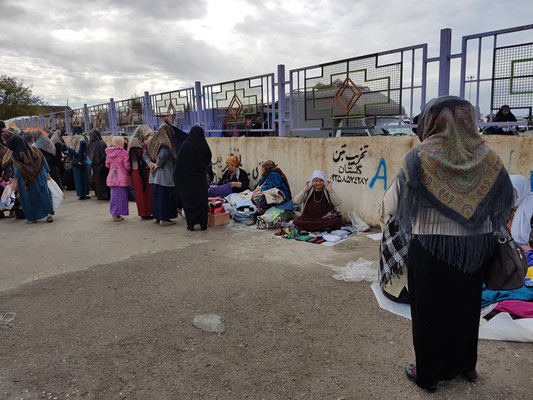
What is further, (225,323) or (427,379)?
(225,323)

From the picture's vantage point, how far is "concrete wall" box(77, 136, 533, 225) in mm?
4086

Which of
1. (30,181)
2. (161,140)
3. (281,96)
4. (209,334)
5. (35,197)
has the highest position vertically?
(281,96)

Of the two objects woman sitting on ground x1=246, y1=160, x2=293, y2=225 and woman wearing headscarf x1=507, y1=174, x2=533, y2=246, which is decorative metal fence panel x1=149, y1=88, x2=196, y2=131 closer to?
woman sitting on ground x1=246, y1=160, x2=293, y2=225

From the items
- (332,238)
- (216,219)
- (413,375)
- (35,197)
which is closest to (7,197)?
(35,197)

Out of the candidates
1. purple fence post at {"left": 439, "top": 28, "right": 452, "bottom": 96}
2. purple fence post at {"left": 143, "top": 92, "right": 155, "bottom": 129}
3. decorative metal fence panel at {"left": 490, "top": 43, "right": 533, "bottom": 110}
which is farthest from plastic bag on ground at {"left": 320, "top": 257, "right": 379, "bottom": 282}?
purple fence post at {"left": 143, "top": 92, "right": 155, "bottom": 129}

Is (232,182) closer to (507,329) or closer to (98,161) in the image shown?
(98,161)

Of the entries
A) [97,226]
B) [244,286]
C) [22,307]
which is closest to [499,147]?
[244,286]

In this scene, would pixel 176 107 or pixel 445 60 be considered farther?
pixel 176 107

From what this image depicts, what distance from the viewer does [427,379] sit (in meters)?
2.02

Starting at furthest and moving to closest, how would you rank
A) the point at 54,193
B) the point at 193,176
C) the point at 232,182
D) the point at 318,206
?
the point at 232,182 < the point at 54,193 < the point at 193,176 < the point at 318,206

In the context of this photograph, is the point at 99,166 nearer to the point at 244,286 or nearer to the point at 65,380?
the point at 244,286

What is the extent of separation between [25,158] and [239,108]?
12.9 feet

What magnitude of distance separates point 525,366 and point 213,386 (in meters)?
1.80

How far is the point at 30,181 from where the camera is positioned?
6.42m
